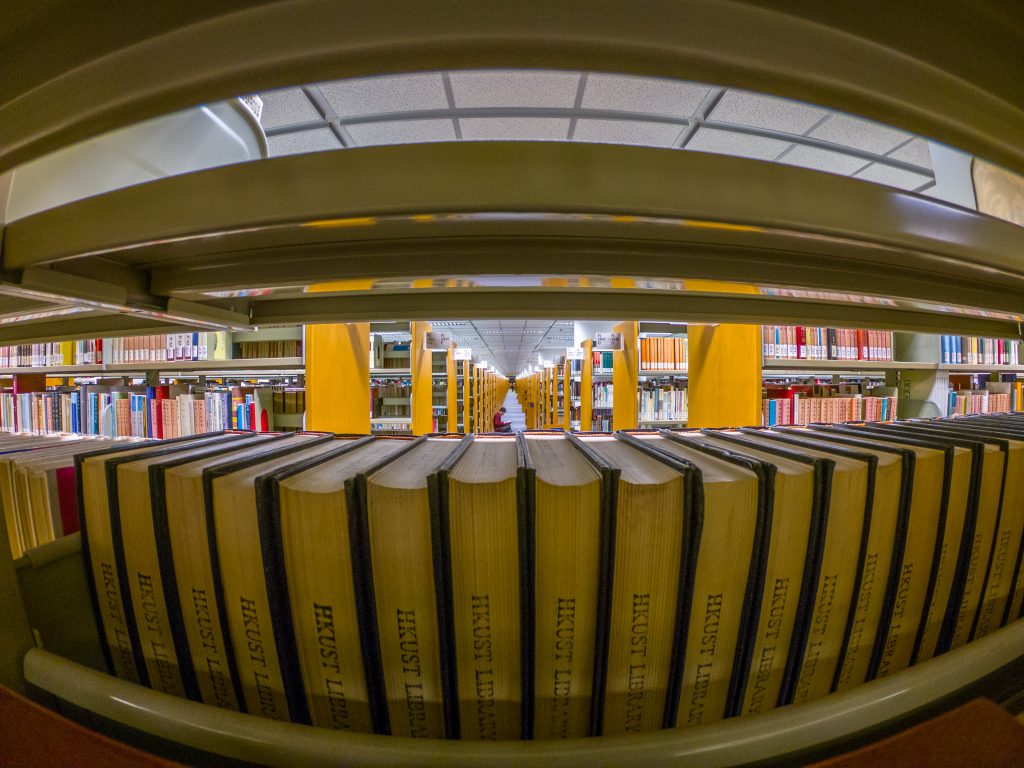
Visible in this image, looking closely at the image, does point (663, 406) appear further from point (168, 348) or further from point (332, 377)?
point (168, 348)

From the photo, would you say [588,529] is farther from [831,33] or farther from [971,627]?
[971,627]

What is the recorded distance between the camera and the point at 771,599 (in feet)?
1.23

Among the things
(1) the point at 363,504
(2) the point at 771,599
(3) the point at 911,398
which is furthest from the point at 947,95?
(3) the point at 911,398

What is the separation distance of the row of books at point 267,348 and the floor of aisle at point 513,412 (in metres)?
8.36

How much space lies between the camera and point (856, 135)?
2.98 meters

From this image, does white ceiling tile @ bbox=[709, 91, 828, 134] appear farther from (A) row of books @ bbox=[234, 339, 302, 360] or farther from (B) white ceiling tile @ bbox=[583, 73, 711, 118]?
(A) row of books @ bbox=[234, 339, 302, 360]

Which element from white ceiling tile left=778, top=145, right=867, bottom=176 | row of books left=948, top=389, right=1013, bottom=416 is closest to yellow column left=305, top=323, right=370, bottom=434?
white ceiling tile left=778, top=145, right=867, bottom=176

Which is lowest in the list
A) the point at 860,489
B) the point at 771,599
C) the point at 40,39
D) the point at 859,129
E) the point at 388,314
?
the point at 771,599

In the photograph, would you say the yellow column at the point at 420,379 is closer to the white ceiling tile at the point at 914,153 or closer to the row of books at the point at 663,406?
the row of books at the point at 663,406

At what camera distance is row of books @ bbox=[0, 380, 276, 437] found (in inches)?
101

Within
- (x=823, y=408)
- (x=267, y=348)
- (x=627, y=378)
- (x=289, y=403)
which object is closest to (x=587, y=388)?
(x=627, y=378)

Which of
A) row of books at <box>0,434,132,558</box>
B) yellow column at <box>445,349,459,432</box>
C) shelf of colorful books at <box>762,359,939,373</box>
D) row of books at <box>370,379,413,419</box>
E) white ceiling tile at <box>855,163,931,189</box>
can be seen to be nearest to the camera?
row of books at <box>0,434,132,558</box>

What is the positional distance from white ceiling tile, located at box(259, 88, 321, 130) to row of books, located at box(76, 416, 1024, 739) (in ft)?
10.5

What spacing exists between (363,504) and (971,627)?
2.51ft
